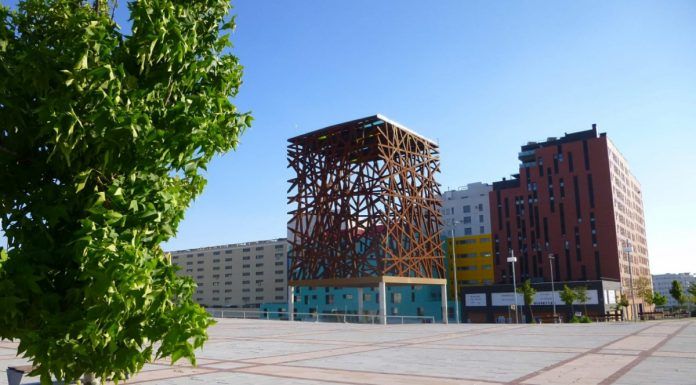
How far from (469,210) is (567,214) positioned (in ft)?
116

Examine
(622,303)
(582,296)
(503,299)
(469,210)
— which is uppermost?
(469,210)

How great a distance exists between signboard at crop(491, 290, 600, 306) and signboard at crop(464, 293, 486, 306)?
161 cm

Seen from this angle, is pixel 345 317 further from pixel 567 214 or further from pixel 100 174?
pixel 567 214

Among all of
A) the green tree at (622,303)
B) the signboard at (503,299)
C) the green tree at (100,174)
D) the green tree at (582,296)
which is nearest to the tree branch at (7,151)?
the green tree at (100,174)

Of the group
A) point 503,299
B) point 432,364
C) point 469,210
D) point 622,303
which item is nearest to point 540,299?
point 503,299

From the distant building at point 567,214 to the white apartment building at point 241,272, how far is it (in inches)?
2867

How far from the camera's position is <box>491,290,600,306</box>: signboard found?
244ft

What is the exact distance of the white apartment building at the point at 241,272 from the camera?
160 meters

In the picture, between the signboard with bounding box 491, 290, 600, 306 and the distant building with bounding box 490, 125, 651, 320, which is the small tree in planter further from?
the distant building with bounding box 490, 125, 651, 320

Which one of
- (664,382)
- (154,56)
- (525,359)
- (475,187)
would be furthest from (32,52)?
(475,187)

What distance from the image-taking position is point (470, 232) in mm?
126062

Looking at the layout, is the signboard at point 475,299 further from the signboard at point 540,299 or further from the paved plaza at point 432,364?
the paved plaza at point 432,364

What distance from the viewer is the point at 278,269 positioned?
160625 mm

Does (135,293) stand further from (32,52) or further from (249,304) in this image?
(249,304)
